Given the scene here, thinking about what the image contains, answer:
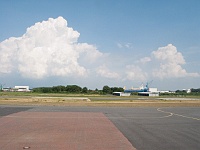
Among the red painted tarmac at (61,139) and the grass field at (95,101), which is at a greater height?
the grass field at (95,101)

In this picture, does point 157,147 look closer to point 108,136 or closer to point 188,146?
point 188,146

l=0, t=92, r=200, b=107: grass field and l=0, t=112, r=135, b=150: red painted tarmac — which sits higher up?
l=0, t=92, r=200, b=107: grass field

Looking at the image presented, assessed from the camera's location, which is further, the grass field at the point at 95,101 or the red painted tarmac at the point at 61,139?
the grass field at the point at 95,101

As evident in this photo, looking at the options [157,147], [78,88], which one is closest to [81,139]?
[157,147]

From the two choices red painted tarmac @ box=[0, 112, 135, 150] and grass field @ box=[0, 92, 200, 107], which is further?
grass field @ box=[0, 92, 200, 107]

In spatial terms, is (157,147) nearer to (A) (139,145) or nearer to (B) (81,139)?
(A) (139,145)

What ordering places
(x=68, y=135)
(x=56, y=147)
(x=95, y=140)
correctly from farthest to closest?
(x=68, y=135), (x=95, y=140), (x=56, y=147)

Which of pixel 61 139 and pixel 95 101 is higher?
pixel 95 101

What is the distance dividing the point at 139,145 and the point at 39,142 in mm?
6452

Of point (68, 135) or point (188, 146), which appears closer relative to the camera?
point (188, 146)

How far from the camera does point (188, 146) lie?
15180mm

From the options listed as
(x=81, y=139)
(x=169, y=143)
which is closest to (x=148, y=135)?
(x=169, y=143)

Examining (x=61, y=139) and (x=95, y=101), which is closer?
(x=61, y=139)

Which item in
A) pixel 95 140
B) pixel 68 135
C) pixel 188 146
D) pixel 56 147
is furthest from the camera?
pixel 68 135
